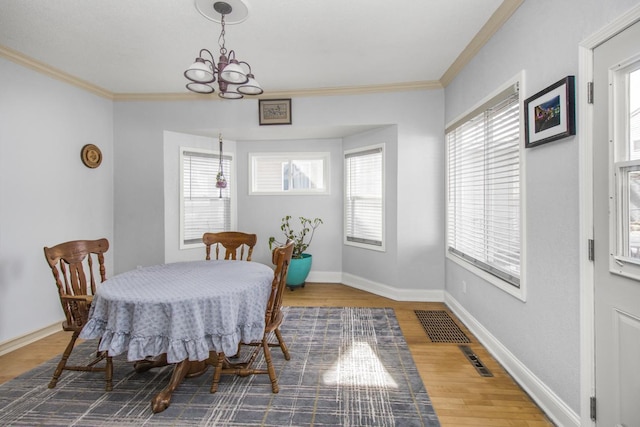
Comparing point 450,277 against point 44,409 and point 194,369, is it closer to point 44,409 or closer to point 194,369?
point 194,369

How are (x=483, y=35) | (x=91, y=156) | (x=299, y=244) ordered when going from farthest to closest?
(x=299, y=244)
(x=91, y=156)
(x=483, y=35)

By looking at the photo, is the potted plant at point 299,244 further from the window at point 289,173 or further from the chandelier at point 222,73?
the chandelier at point 222,73

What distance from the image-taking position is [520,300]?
6.88 feet

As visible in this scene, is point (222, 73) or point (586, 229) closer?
point (586, 229)

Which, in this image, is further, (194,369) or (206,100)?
(206,100)

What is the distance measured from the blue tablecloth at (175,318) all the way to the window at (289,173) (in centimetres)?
286

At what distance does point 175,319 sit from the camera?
1.72 m

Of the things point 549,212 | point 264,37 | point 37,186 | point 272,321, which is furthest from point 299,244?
point 549,212

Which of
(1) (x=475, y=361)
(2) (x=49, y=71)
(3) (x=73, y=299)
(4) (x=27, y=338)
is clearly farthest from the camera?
(2) (x=49, y=71)

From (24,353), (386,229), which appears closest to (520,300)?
(386,229)

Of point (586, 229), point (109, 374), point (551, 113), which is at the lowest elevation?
point (109, 374)

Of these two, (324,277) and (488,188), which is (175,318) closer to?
(488,188)

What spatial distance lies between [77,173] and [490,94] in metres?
4.18

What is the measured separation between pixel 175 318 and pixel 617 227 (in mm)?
2200
